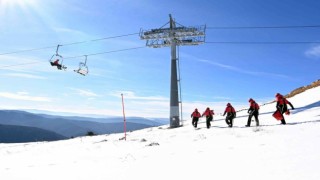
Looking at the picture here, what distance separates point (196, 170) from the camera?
970cm

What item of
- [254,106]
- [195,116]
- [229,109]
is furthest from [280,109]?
[195,116]

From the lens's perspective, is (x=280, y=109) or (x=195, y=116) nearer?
(x=280, y=109)

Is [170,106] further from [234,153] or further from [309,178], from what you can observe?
[309,178]

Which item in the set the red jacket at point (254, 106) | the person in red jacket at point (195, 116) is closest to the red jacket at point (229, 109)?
the red jacket at point (254, 106)

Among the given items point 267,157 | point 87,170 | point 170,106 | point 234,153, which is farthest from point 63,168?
point 170,106

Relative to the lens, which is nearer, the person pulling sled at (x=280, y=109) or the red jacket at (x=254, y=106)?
the person pulling sled at (x=280, y=109)

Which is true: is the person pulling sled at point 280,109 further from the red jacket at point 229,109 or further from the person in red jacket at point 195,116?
Result: the person in red jacket at point 195,116

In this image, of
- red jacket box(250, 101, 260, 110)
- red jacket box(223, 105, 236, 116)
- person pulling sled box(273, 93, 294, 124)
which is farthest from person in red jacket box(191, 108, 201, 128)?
person pulling sled box(273, 93, 294, 124)

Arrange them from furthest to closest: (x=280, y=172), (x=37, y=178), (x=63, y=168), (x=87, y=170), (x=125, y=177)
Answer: (x=63, y=168) < (x=87, y=170) < (x=37, y=178) < (x=125, y=177) < (x=280, y=172)

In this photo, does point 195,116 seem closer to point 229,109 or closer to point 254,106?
point 229,109

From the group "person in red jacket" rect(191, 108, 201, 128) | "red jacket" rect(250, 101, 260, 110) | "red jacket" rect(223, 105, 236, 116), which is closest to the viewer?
"red jacket" rect(250, 101, 260, 110)

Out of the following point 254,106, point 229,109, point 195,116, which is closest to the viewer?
point 254,106

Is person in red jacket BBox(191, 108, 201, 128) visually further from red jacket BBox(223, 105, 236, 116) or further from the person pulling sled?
the person pulling sled

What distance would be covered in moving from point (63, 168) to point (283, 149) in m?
7.28
